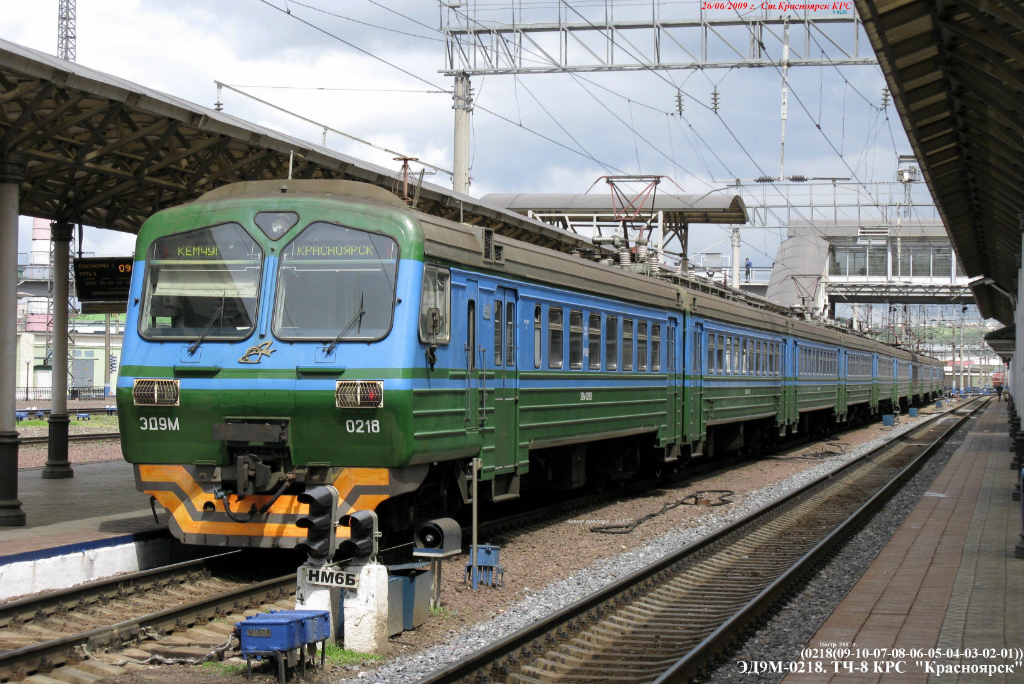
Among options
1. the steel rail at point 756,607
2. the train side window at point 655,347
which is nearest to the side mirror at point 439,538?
the steel rail at point 756,607

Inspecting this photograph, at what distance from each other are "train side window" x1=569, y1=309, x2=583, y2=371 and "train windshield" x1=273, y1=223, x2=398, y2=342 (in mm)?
4384

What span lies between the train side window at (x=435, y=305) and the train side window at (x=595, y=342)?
4219 millimetres

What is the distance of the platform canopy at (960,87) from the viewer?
33.6 ft

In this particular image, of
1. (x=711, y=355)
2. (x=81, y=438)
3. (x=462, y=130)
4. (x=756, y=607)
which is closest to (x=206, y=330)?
(x=756, y=607)

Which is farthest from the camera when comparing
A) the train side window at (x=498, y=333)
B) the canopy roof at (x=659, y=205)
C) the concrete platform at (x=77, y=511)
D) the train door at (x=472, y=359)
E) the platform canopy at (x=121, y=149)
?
the canopy roof at (x=659, y=205)

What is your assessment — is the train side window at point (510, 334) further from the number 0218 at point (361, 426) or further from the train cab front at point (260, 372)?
the number 0218 at point (361, 426)

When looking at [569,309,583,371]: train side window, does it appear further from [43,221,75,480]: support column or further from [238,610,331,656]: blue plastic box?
[238,610,331,656]: blue plastic box

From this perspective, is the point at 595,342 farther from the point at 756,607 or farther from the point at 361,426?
the point at 756,607

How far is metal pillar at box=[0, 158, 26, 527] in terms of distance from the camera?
1148 cm

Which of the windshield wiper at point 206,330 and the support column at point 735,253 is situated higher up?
the support column at point 735,253

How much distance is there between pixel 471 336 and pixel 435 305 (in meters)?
0.93

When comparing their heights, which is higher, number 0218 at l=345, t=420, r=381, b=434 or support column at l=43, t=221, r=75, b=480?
support column at l=43, t=221, r=75, b=480

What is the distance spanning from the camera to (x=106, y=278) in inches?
618

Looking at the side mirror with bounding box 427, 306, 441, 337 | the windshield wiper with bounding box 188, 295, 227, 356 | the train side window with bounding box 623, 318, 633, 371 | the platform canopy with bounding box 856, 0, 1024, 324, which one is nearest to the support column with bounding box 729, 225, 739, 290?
the platform canopy with bounding box 856, 0, 1024, 324
